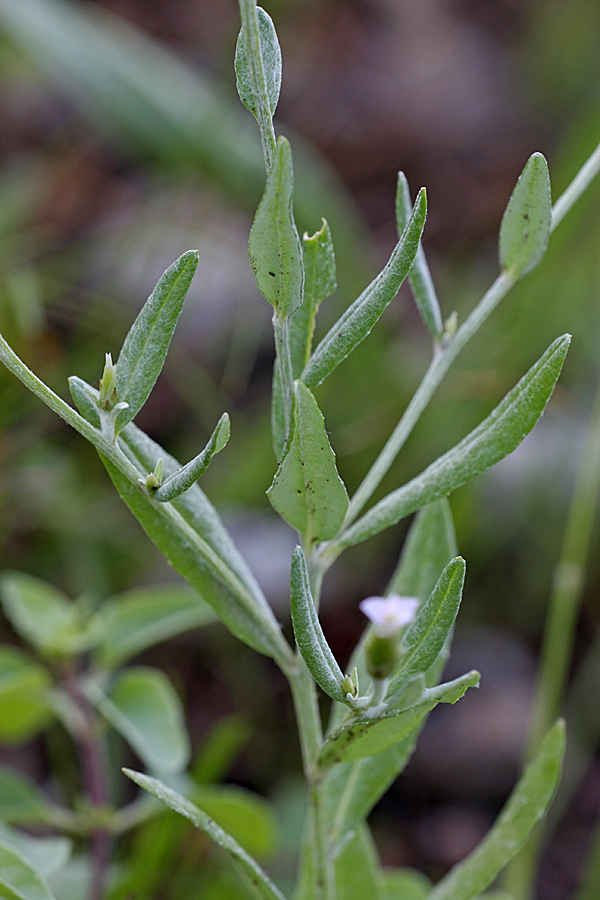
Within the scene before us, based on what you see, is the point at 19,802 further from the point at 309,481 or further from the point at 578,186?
the point at 578,186

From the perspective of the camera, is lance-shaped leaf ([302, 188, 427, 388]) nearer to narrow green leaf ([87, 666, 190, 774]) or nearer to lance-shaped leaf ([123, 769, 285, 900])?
lance-shaped leaf ([123, 769, 285, 900])

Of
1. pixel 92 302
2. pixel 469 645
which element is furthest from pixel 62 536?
pixel 469 645

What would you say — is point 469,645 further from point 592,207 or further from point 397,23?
point 397,23

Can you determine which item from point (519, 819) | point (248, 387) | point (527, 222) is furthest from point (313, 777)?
point (248, 387)

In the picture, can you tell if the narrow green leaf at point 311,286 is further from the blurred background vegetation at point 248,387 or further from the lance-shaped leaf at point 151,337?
the blurred background vegetation at point 248,387

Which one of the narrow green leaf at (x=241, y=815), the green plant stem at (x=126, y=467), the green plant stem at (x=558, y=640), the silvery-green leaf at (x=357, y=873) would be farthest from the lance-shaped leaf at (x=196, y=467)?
the green plant stem at (x=558, y=640)

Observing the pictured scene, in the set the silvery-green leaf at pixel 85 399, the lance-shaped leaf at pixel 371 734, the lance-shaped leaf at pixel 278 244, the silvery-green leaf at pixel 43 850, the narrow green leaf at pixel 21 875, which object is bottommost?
the silvery-green leaf at pixel 43 850
